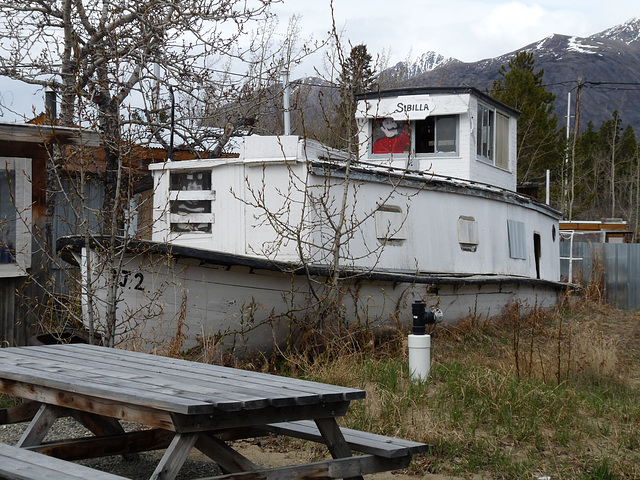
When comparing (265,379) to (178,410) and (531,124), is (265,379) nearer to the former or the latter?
(178,410)

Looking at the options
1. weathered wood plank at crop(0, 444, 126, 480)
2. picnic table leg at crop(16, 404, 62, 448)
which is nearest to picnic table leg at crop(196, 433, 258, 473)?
weathered wood plank at crop(0, 444, 126, 480)

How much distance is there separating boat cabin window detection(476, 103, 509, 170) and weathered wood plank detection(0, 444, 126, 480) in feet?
35.1

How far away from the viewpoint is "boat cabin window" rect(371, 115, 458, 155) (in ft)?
42.0

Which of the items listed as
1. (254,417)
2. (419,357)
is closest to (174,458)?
(254,417)

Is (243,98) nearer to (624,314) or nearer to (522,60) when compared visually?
(624,314)

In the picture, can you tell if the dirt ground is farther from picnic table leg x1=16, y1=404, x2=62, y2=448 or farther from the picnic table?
picnic table leg x1=16, y1=404, x2=62, y2=448

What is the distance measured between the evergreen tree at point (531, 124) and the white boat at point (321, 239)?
22.1m

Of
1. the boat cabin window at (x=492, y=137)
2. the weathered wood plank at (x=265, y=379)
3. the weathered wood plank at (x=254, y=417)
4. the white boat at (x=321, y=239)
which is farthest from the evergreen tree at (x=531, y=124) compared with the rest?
the weathered wood plank at (x=254, y=417)

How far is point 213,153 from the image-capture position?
1412 centimetres

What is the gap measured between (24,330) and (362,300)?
3863mm

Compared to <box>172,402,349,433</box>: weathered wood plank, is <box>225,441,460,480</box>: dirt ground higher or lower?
lower

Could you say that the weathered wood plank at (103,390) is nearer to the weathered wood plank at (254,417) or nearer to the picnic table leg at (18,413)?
the weathered wood plank at (254,417)

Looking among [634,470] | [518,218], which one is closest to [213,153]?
[518,218]

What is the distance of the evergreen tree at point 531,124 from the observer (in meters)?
35.1
